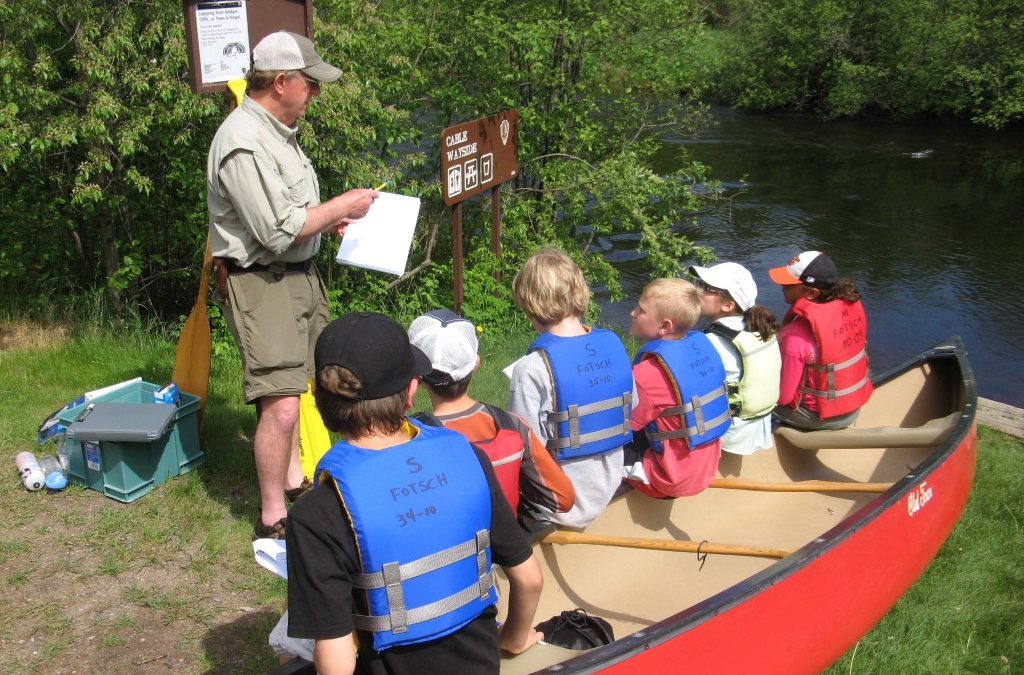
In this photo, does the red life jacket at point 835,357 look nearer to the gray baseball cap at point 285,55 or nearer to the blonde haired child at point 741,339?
the blonde haired child at point 741,339

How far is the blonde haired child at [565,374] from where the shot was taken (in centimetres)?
325

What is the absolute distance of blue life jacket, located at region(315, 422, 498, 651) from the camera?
6.57ft

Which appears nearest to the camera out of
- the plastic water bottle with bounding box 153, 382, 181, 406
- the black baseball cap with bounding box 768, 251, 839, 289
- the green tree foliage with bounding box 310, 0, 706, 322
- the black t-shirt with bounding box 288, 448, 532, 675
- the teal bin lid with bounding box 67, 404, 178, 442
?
the black t-shirt with bounding box 288, 448, 532, 675

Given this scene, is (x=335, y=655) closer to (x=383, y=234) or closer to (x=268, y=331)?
(x=268, y=331)

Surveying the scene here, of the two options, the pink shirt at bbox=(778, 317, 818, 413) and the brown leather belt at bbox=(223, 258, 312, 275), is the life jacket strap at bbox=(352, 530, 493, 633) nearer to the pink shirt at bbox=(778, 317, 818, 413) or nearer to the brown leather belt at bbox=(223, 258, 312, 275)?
the brown leather belt at bbox=(223, 258, 312, 275)

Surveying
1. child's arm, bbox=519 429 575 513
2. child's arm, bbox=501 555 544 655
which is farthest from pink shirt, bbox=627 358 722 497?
A: child's arm, bbox=501 555 544 655

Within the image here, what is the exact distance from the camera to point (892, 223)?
44.5 ft

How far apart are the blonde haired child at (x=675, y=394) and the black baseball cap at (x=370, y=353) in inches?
68.4

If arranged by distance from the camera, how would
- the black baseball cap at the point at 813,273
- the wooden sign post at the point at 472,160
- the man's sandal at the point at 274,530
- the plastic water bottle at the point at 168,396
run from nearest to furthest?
the man's sandal at the point at 274,530 < the plastic water bottle at the point at 168,396 < the black baseball cap at the point at 813,273 < the wooden sign post at the point at 472,160

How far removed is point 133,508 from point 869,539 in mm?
3029

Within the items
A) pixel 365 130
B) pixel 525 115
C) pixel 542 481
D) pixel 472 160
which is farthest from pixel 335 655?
pixel 525 115

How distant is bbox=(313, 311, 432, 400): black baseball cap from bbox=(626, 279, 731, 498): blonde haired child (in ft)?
5.70

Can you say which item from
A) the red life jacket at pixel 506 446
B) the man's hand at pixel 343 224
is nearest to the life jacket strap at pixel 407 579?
the red life jacket at pixel 506 446

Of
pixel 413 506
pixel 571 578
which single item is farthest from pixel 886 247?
pixel 413 506
